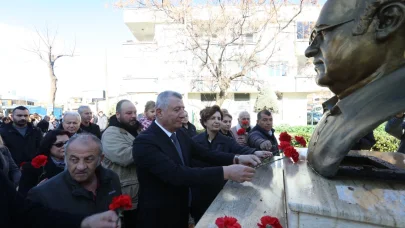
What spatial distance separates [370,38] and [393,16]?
0.54ft

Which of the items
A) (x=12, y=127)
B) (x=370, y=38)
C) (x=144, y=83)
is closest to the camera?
(x=370, y=38)

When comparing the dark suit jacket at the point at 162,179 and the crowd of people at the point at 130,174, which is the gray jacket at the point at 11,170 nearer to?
the crowd of people at the point at 130,174

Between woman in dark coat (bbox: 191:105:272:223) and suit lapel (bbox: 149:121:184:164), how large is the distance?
0.48m

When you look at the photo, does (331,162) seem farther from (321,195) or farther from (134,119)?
(134,119)

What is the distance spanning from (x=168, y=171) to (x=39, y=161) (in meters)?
1.45

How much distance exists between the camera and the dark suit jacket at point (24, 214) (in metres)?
1.62

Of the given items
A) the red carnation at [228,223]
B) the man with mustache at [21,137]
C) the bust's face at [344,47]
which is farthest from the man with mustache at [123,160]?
the man with mustache at [21,137]

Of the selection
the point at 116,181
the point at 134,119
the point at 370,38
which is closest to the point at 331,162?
the point at 370,38

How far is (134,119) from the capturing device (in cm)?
347

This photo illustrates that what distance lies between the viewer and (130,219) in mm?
3150

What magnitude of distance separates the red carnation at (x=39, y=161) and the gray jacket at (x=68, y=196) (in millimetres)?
747

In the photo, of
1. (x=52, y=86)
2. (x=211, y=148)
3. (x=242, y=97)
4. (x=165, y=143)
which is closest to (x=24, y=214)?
(x=165, y=143)

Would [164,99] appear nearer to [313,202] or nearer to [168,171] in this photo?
[168,171]

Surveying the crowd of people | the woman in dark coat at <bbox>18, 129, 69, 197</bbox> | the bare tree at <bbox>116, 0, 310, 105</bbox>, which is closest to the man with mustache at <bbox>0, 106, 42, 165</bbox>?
the crowd of people
